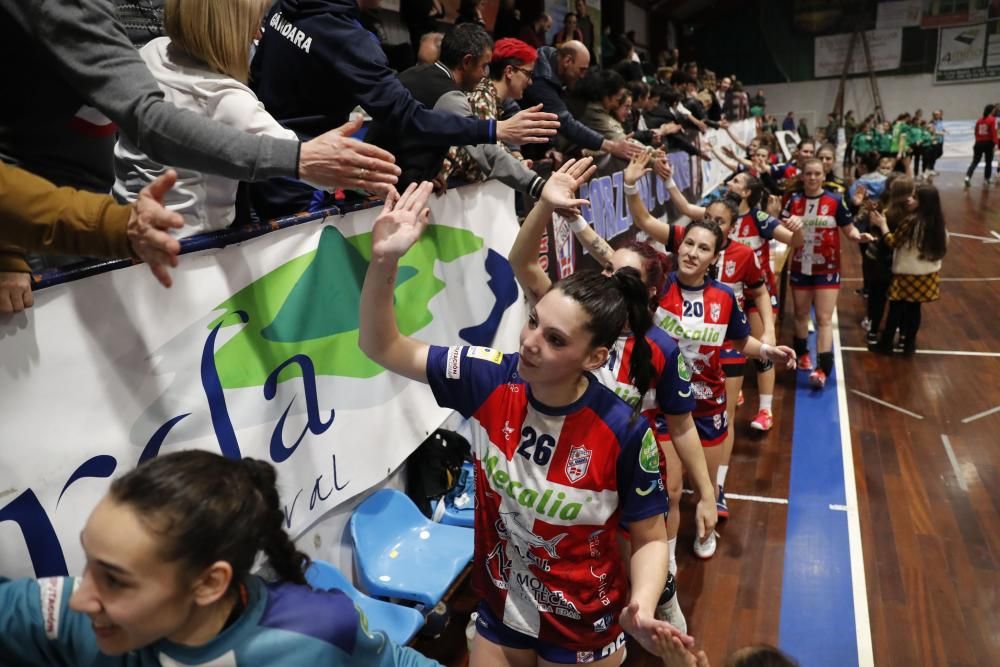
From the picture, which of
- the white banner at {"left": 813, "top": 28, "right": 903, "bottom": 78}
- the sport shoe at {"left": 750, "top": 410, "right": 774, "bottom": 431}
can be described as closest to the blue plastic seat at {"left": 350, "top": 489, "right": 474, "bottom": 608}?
the sport shoe at {"left": 750, "top": 410, "right": 774, "bottom": 431}

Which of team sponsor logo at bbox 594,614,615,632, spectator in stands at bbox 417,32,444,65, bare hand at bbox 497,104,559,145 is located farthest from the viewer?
spectator in stands at bbox 417,32,444,65

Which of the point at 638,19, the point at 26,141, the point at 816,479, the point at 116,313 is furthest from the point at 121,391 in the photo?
the point at 638,19

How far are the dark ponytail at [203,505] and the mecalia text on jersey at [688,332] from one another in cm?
284

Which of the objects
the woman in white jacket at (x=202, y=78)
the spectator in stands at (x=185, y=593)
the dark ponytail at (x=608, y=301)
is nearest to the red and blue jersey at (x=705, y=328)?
the dark ponytail at (x=608, y=301)

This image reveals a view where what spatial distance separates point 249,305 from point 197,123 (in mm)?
708

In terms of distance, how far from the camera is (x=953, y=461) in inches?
193

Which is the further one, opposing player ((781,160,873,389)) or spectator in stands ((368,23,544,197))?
opposing player ((781,160,873,389))

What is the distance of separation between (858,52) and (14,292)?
3409cm

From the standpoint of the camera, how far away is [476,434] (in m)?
2.15

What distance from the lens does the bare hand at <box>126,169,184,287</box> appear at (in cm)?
131

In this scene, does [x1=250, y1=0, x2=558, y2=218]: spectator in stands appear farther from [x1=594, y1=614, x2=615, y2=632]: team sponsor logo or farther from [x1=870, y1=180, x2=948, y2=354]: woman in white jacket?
[x1=870, y1=180, x2=948, y2=354]: woman in white jacket

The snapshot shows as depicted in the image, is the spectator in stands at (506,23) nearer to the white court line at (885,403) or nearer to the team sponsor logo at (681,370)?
the white court line at (885,403)

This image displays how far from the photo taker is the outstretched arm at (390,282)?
1.76m

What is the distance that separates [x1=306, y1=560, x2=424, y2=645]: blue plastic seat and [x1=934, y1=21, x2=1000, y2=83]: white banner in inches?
1313
